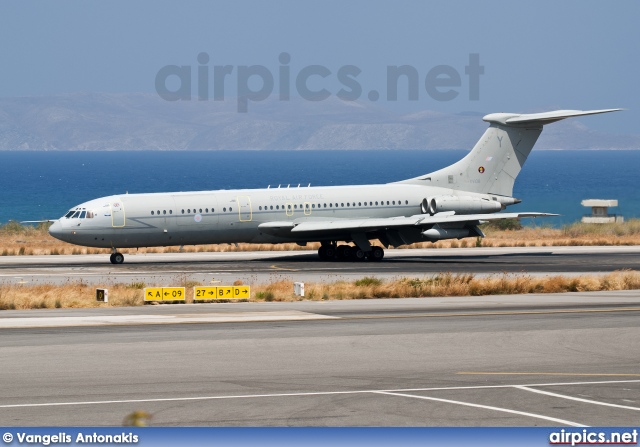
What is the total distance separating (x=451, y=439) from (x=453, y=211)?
4329cm

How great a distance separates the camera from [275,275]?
43969 millimetres

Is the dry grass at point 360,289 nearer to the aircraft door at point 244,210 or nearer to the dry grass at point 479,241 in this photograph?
the aircraft door at point 244,210

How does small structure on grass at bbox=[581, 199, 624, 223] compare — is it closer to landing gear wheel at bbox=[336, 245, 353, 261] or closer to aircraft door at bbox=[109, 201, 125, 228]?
landing gear wheel at bbox=[336, 245, 353, 261]

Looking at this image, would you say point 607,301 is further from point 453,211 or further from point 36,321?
point 453,211

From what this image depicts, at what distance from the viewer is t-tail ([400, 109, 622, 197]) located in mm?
54438

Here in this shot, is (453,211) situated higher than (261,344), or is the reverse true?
(453,211)

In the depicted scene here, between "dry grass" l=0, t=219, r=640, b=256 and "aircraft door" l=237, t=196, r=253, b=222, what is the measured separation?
7.99 m

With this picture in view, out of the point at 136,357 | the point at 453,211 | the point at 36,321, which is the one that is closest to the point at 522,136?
the point at 453,211

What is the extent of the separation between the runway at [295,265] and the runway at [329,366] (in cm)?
1229

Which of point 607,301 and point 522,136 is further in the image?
point 522,136

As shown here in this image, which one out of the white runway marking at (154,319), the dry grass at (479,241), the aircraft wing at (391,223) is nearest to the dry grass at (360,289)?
the white runway marking at (154,319)

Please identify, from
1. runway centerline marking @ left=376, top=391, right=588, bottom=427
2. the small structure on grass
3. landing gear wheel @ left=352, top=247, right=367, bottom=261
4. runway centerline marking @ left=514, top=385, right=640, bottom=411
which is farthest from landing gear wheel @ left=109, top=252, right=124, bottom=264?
the small structure on grass

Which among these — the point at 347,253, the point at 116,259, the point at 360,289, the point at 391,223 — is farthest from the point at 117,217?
the point at 360,289

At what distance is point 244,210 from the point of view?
1965 inches
